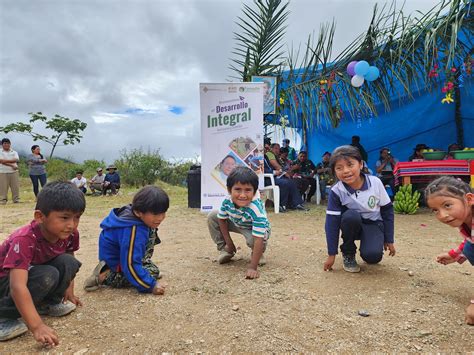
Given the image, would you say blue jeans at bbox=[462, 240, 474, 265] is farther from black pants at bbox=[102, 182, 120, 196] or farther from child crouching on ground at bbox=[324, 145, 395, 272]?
black pants at bbox=[102, 182, 120, 196]

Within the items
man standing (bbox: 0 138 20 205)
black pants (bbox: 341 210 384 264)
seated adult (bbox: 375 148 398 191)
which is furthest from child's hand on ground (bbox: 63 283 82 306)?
man standing (bbox: 0 138 20 205)

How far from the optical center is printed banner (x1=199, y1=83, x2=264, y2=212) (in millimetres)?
5883

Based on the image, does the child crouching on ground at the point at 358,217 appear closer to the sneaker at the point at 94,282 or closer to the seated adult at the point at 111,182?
the sneaker at the point at 94,282

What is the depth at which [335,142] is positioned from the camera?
9.15 m

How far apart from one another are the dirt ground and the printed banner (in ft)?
8.98

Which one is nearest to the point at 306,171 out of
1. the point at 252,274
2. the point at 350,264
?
the point at 350,264

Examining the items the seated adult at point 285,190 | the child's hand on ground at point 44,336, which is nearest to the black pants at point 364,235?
the child's hand on ground at point 44,336

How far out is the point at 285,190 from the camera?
268 inches

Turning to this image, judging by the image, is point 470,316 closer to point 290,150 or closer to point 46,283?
point 46,283

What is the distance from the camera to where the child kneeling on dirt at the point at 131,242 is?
2.24 metres

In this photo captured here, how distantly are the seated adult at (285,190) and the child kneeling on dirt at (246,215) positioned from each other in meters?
3.83

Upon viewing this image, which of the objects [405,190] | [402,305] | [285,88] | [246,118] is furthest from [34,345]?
[285,88]

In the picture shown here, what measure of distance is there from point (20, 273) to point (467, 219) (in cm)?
229

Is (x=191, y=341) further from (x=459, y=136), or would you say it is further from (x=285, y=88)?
(x=459, y=136)
